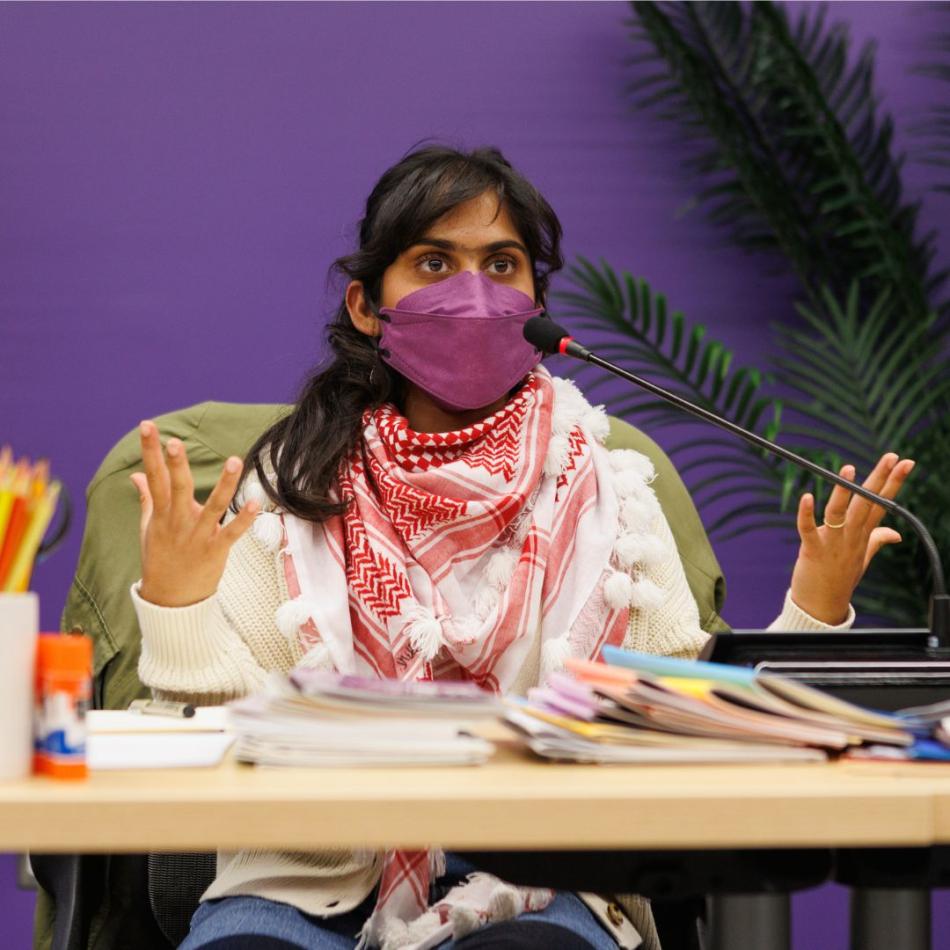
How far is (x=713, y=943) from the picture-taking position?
1016 mm

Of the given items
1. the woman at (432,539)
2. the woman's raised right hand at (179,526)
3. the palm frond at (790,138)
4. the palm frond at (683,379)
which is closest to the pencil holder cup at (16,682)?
the woman's raised right hand at (179,526)

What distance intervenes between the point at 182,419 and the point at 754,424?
1169 millimetres

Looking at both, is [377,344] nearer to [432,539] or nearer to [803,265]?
[432,539]

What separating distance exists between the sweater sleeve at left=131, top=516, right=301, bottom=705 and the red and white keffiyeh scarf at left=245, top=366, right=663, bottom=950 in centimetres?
4

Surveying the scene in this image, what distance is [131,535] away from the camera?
2.03 m

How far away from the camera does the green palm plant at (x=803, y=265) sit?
273 centimetres

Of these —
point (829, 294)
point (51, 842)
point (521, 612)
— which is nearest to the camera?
point (51, 842)

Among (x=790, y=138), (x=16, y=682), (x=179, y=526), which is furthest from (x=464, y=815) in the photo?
(x=790, y=138)

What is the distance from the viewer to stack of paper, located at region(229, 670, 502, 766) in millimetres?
985

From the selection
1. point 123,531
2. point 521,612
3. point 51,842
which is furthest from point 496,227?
point 51,842

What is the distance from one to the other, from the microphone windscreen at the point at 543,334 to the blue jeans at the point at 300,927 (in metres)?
0.56

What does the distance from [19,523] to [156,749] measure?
21 centimetres

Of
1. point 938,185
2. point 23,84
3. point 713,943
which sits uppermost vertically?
point 23,84

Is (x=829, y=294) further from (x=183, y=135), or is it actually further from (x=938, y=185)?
(x=183, y=135)
